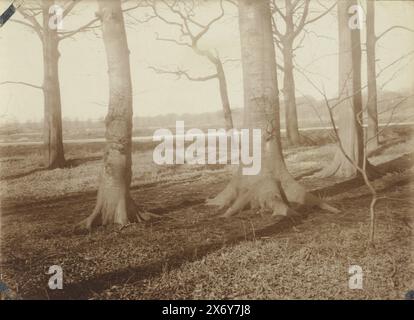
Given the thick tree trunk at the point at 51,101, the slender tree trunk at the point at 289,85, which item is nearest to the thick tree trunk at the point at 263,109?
the slender tree trunk at the point at 289,85

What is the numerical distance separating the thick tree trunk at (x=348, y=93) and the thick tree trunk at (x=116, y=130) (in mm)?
4421

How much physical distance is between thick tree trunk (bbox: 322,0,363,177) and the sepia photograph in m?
0.03

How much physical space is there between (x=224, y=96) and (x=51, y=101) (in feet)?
12.5

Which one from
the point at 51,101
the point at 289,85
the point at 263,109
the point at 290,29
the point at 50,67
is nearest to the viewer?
the point at 263,109

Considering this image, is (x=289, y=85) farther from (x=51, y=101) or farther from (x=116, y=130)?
(x=116, y=130)

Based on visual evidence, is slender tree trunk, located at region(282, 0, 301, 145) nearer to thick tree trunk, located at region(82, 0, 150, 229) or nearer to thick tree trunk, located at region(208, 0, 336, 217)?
thick tree trunk, located at region(208, 0, 336, 217)

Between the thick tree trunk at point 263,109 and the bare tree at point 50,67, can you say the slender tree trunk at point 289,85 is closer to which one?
the thick tree trunk at point 263,109

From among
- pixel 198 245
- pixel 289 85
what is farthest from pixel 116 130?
pixel 289 85

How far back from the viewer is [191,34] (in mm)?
8602

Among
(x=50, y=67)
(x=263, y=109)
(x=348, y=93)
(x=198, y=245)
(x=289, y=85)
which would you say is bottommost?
(x=198, y=245)

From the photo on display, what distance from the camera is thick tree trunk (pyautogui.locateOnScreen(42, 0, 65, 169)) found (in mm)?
8211

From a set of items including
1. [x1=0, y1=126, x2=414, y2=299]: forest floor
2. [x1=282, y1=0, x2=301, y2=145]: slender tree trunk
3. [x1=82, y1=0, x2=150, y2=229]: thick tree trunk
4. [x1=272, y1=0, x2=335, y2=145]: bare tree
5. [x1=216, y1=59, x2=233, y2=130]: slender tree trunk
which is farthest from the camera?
[x1=282, y1=0, x2=301, y2=145]: slender tree trunk

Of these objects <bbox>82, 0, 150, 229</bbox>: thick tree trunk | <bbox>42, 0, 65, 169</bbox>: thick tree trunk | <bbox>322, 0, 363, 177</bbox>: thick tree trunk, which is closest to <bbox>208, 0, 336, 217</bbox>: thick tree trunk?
<bbox>82, 0, 150, 229</bbox>: thick tree trunk
